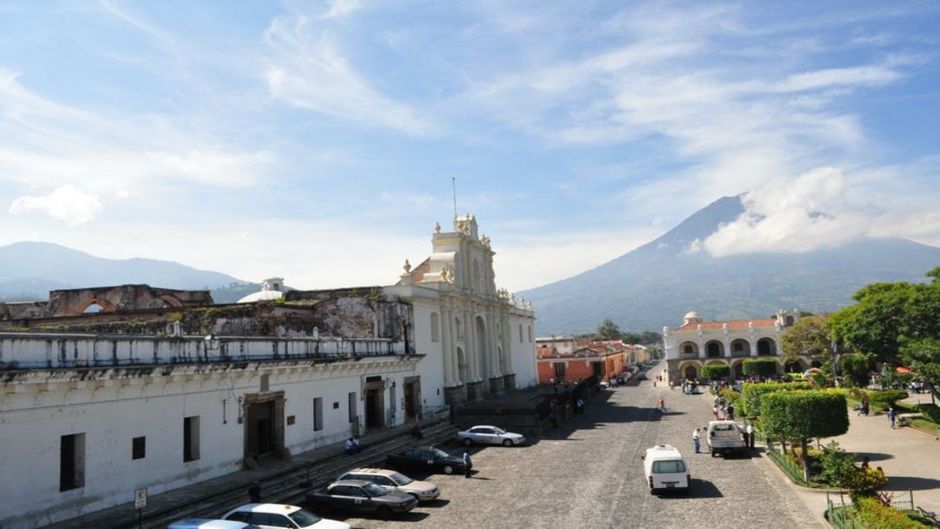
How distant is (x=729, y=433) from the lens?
87.2 feet

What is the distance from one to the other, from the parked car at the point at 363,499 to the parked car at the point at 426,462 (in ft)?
17.7

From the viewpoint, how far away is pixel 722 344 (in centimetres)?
7619

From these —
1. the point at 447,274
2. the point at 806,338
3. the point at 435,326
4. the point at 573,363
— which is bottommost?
the point at 573,363

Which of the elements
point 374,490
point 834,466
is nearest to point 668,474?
point 834,466

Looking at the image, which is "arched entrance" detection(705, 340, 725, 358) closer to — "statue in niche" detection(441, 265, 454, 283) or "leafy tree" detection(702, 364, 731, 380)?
"leafy tree" detection(702, 364, 731, 380)

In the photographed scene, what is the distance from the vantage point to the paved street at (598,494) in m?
17.5

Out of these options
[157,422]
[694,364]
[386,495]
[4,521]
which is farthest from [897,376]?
[4,521]

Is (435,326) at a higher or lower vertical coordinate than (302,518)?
higher

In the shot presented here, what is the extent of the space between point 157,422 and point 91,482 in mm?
2502

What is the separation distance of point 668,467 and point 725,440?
24.6 feet

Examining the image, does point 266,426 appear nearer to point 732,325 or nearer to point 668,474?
point 668,474

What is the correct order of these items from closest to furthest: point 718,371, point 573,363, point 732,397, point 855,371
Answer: point 732,397
point 855,371
point 718,371
point 573,363

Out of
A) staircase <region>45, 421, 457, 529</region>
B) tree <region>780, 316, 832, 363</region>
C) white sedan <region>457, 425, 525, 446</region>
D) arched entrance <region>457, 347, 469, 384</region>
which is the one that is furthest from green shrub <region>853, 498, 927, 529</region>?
tree <region>780, 316, 832, 363</region>

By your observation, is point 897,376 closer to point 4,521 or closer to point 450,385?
point 450,385
